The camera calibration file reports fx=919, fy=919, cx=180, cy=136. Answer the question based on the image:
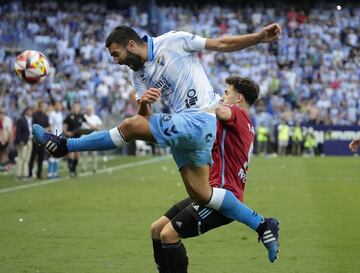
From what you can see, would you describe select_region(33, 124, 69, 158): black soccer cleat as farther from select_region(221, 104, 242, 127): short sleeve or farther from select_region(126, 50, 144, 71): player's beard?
select_region(221, 104, 242, 127): short sleeve

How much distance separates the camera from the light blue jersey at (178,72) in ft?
29.1

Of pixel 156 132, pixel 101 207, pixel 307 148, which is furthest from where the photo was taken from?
pixel 307 148

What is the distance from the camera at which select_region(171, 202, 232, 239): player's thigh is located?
28.0 ft

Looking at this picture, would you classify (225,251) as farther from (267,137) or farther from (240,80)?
(267,137)

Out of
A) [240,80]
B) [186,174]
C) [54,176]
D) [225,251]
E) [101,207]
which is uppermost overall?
[240,80]

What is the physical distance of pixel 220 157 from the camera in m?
8.74

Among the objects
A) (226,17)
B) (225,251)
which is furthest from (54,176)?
(226,17)

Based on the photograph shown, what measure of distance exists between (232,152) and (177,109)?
27.6 inches

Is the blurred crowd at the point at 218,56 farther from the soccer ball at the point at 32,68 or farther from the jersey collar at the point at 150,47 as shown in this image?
the jersey collar at the point at 150,47

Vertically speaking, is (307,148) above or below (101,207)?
below

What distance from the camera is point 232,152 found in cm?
870

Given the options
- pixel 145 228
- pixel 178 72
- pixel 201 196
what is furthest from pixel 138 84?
pixel 145 228

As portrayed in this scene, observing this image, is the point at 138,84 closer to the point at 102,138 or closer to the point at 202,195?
the point at 102,138

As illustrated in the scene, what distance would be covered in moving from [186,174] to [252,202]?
10.6m
